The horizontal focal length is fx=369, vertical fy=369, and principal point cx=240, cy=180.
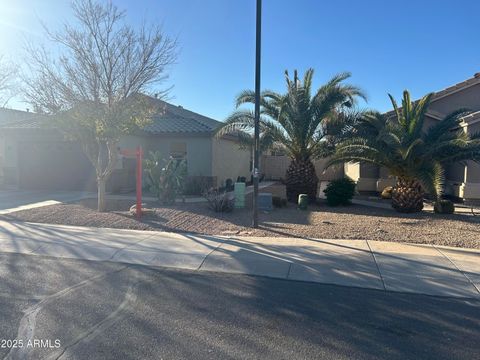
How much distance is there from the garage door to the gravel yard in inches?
192

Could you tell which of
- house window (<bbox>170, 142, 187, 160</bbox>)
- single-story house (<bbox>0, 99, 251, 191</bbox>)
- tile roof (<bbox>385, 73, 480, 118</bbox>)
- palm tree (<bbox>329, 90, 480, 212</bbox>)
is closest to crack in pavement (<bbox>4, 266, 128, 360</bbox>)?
palm tree (<bbox>329, 90, 480, 212</bbox>)

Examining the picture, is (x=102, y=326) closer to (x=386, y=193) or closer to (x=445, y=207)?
(x=445, y=207)

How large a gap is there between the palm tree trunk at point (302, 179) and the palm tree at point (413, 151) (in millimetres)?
1469

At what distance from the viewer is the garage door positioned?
16844 mm

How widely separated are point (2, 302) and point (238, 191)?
26.8 ft

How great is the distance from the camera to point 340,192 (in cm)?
1342

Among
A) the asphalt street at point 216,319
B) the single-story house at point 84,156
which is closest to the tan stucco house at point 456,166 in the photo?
the single-story house at point 84,156

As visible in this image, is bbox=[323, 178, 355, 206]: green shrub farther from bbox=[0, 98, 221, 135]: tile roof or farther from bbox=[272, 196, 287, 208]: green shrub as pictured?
bbox=[0, 98, 221, 135]: tile roof

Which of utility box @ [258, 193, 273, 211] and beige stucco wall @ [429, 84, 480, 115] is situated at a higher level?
beige stucco wall @ [429, 84, 480, 115]

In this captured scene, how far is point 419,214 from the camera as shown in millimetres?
11859

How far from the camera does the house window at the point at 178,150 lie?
58.0ft

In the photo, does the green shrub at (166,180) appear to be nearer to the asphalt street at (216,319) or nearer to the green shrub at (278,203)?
the green shrub at (278,203)

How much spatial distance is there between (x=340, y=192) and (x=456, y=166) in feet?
20.5

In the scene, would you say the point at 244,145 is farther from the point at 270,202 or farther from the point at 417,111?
the point at 417,111
